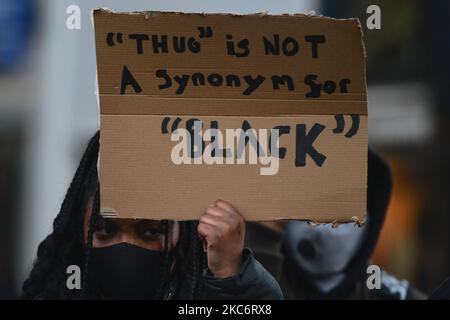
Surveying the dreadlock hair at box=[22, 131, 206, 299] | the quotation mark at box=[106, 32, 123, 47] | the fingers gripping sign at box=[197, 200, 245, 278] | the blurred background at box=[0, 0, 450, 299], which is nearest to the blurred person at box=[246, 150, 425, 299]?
the dreadlock hair at box=[22, 131, 206, 299]

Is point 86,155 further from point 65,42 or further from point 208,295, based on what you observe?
point 65,42

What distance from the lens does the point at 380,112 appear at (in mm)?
8828

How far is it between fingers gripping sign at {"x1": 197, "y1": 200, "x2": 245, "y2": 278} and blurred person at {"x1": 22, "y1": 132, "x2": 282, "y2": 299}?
4cm

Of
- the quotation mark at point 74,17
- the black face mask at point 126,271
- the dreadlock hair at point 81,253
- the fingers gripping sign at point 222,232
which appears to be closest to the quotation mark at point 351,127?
the fingers gripping sign at point 222,232

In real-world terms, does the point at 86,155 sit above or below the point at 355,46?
below

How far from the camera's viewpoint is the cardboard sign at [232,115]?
2.10 metres

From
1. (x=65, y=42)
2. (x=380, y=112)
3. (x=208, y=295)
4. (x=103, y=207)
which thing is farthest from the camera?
(x=380, y=112)

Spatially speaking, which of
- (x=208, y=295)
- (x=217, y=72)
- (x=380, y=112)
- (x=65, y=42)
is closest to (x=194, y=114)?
(x=217, y=72)

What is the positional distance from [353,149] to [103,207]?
56 centimetres

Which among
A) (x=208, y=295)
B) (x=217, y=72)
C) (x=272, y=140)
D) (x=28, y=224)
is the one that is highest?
(x=217, y=72)

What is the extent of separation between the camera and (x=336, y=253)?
108 inches

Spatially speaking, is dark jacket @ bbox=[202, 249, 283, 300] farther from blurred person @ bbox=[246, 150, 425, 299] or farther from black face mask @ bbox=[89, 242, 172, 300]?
blurred person @ bbox=[246, 150, 425, 299]

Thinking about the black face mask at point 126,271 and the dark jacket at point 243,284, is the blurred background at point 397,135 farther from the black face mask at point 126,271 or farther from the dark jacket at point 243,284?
the dark jacket at point 243,284

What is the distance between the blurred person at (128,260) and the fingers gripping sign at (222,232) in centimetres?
4
